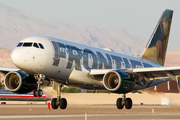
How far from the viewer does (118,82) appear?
3077 cm

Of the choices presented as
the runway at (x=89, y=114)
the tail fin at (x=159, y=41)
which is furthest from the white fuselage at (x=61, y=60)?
the tail fin at (x=159, y=41)

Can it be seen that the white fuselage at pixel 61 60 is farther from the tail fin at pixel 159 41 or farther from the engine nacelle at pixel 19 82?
the tail fin at pixel 159 41

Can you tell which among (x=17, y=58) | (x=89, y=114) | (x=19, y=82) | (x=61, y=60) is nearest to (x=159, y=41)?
(x=89, y=114)

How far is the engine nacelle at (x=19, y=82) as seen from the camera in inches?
1244

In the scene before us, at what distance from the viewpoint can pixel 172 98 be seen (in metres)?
47.0

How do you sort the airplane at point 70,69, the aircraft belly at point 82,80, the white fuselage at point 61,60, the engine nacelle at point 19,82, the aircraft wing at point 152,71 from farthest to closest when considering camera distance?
the aircraft wing at point 152,71 < the engine nacelle at point 19,82 < the aircraft belly at point 82,80 < the airplane at point 70,69 < the white fuselage at point 61,60

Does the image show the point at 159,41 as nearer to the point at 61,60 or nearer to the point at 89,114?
the point at 89,114

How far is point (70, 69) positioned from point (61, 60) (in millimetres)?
1457

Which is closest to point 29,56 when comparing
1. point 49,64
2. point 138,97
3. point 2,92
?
point 49,64

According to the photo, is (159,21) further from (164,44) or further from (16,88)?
(16,88)

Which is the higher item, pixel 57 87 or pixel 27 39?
pixel 27 39

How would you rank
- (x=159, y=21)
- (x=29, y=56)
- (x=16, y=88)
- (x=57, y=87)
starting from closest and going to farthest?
1. (x=29, y=56)
2. (x=16, y=88)
3. (x=57, y=87)
4. (x=159, y=21)

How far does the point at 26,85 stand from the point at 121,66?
10463 millimetres

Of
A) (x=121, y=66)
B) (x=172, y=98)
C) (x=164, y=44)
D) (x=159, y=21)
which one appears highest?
(x=159, y=21)
